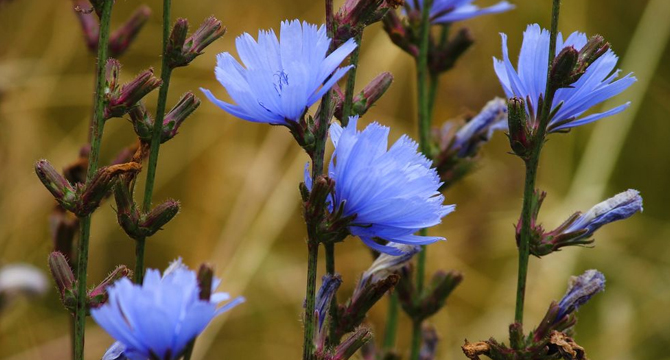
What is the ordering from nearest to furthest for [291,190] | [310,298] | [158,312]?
[158,312], [310,298], [291,190]

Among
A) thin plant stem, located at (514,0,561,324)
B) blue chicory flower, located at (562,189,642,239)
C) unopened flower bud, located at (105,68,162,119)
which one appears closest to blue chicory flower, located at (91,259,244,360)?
unopened flower bud, located at (105,68,162,119)

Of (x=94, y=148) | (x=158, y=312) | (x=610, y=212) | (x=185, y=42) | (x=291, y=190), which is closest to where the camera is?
(x=158, y=312)

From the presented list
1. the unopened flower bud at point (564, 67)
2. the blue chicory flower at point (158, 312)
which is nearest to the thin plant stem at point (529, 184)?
the unopened flower bud at point (564, 67)

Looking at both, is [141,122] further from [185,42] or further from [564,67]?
[564,67]

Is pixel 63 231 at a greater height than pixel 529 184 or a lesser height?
greater

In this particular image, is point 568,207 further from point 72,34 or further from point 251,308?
point 72,34

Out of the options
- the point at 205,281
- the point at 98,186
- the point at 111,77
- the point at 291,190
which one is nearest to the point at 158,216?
the point at 98,186

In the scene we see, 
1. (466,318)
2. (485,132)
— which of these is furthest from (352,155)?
(466,318)
